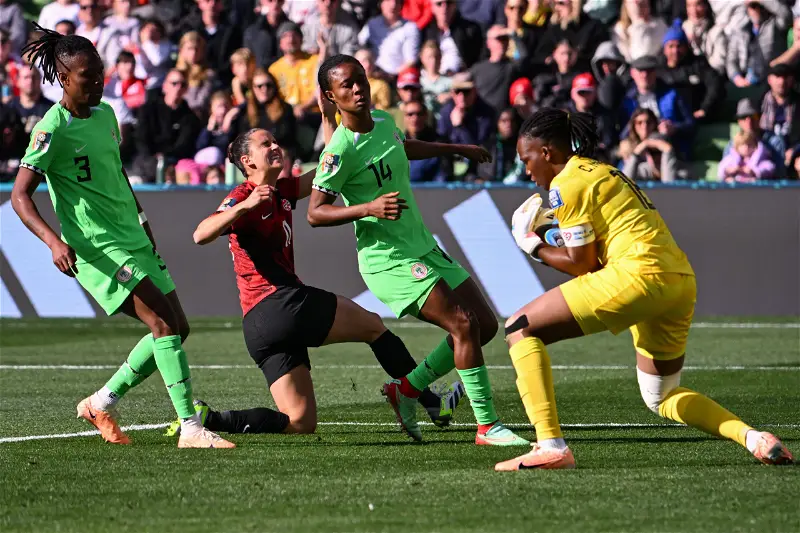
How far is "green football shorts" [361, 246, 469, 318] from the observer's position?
7844 mm

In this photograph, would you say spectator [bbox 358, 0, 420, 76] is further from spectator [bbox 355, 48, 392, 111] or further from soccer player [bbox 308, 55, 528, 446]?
soccer player [bbox 308, 55, 528, 446]

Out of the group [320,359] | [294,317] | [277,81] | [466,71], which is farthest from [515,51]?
[294,317]

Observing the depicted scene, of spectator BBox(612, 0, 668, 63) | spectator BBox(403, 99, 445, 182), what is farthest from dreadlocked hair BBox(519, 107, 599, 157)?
spectator BBox(612, 0, 668, 63)

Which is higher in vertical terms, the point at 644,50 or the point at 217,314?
the point at 644,50

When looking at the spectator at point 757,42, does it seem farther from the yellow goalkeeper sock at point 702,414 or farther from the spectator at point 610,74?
the yellow goalkeeper sock at point 702,414

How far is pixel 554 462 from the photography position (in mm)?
6590

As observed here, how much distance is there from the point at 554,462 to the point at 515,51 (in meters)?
12.9

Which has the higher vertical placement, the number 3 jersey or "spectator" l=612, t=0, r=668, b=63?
the number 3 jersey

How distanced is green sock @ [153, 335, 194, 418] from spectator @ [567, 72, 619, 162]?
34.4 ft

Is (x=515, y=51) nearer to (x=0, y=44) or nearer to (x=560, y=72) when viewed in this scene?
(x=560, y=72)

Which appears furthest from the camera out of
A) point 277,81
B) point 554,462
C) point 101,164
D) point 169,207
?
point 277,81

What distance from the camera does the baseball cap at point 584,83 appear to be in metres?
17.6

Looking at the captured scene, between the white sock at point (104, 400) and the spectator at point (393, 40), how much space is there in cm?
1191

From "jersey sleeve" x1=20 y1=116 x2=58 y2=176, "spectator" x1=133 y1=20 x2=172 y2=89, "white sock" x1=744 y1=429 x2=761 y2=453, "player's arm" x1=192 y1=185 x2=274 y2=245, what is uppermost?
"jersey sleeve" x1=20 y1=116 x2=58 y2=176
